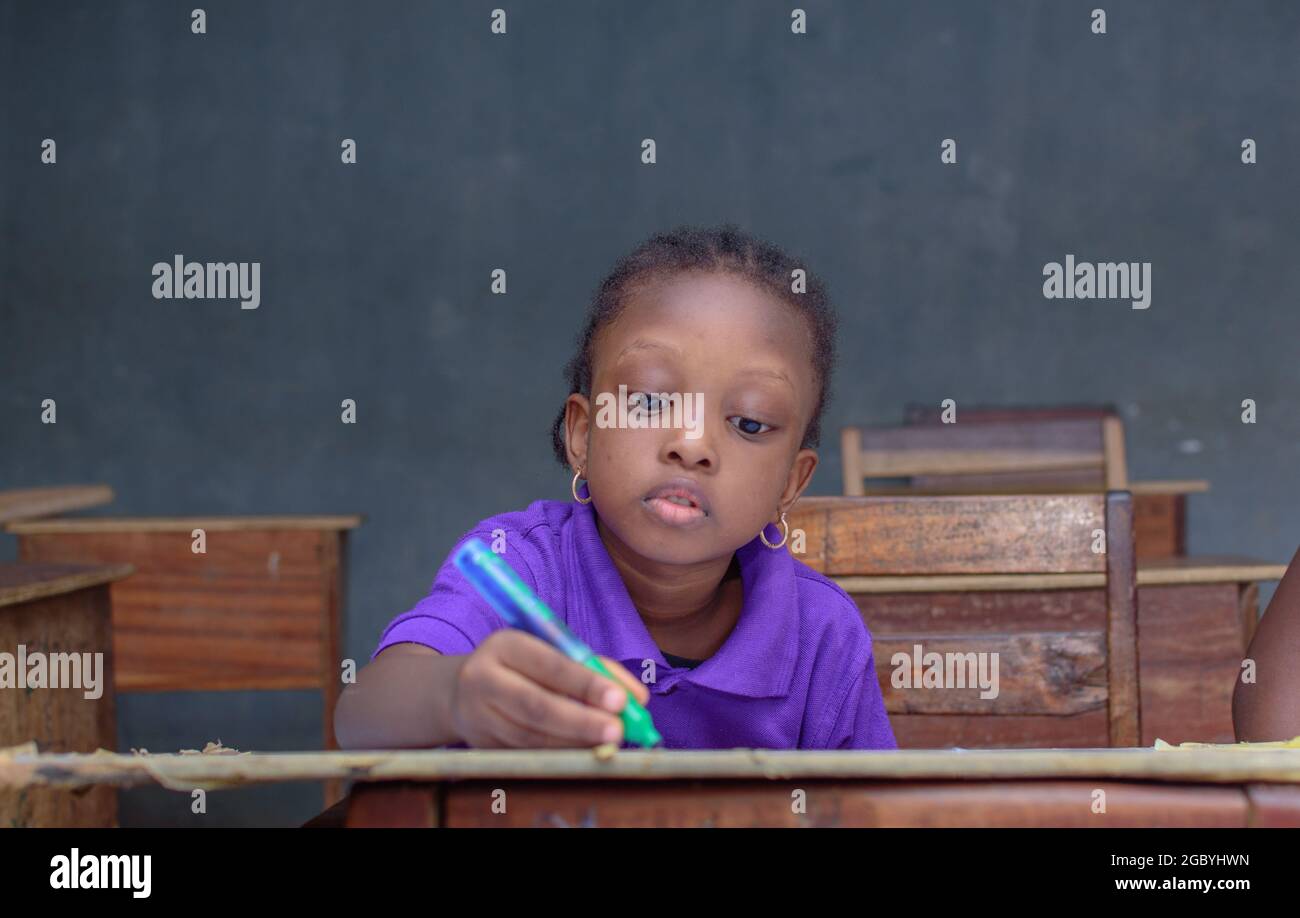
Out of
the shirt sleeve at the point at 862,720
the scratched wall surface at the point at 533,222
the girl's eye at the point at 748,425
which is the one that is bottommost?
the shirt sleeve at the point at 862,720

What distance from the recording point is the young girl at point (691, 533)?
1.01 metres

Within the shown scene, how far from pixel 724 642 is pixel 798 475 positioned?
0.62 feet

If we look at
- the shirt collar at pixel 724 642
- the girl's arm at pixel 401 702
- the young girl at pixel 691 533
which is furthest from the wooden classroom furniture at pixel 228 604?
the girl's arm at pixel 401 702

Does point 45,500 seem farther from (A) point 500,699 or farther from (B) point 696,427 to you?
(A) point 500,699

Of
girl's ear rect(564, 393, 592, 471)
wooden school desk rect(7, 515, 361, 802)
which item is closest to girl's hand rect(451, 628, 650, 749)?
girl's ear rect(564, 393, 592, 471)

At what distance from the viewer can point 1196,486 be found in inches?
148

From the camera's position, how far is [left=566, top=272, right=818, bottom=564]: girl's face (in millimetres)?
1020

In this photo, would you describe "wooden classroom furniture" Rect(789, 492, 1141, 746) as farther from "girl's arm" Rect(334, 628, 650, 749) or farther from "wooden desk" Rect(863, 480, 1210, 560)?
"wooden desk" Rect(863, 480, 1210, 560)

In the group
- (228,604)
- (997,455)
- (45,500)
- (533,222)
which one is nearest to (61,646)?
(45,500)

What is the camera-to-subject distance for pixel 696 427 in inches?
40.0

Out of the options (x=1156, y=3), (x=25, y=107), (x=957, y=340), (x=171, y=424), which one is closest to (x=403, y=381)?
(x=171, y=424)

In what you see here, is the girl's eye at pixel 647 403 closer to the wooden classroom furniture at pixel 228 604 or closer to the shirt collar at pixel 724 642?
the shirt collar at pixel 724 642

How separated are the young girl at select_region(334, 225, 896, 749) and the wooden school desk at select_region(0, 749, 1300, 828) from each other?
9.1 inches

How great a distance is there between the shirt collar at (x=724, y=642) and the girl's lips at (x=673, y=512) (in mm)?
156
